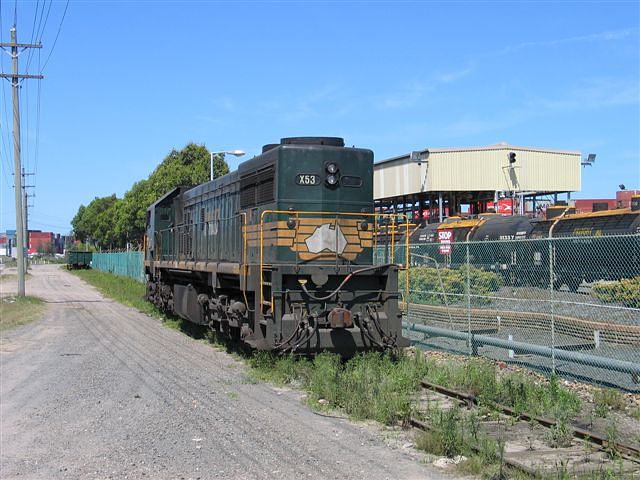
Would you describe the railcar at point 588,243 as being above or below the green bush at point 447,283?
above

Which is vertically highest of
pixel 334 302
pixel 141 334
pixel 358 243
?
pixel 358 243

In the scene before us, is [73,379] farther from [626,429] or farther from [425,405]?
[626,429]

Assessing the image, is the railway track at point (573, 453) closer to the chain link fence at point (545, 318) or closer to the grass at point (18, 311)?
the chain link fence at point (545, 318)

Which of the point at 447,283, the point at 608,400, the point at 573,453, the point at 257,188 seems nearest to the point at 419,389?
the point at 608,400

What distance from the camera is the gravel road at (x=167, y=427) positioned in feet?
19.4

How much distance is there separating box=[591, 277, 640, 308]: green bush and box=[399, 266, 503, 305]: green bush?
230cm

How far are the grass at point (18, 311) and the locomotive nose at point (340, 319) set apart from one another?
11.9m

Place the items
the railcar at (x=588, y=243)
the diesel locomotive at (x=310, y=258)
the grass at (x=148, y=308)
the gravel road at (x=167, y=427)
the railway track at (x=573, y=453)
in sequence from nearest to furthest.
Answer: the railway track at (x=573, y=453), the gravel road at (x=167, y=427), the diesel locomotive at (x=310, y=258), the railcar at (x=588, y=243), the grass at (x=148, y=308)

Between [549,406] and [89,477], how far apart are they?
209 inches

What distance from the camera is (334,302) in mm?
10312

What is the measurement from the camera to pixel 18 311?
22.7 meters

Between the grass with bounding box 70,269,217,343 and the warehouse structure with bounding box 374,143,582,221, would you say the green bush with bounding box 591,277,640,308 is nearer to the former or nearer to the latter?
the grass with bounding box 70,269,217,343

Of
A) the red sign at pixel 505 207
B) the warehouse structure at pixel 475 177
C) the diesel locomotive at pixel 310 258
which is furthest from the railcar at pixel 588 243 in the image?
the warehouse structure at pixel 475 177

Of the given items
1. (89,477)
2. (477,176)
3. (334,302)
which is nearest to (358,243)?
(334,302)
